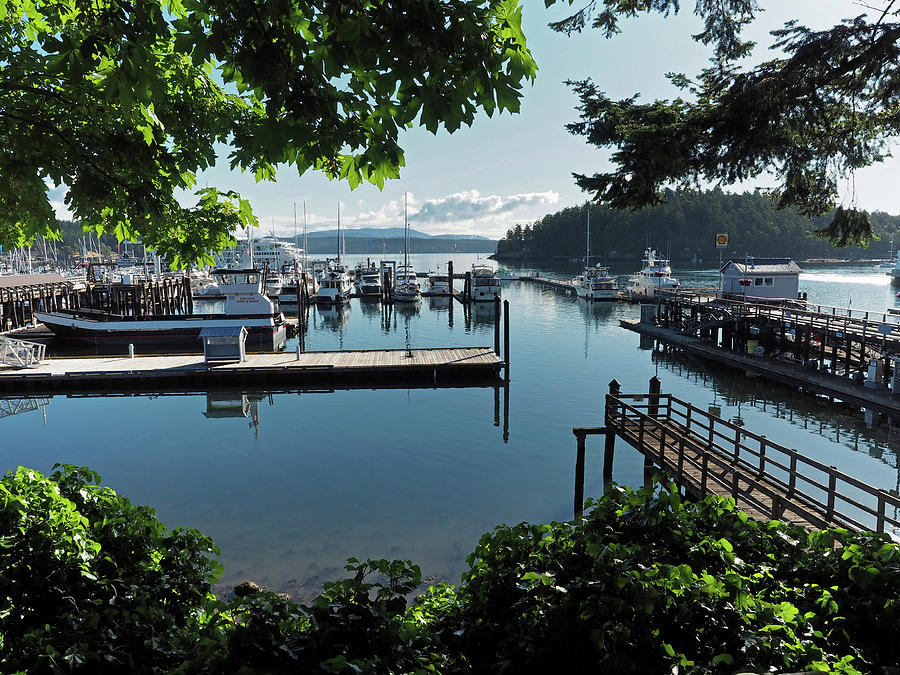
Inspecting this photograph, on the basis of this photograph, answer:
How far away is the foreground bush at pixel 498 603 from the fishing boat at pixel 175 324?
3570 centimetres

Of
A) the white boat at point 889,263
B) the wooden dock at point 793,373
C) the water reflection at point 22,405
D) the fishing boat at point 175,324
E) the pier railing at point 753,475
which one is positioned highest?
the white boat at point 889,263

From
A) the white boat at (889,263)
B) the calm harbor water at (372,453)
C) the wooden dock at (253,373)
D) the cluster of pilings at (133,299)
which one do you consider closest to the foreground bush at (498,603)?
the calm harbor water at (372,453)

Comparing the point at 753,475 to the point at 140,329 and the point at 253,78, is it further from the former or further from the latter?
the point at 140,329

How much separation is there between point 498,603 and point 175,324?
41.6 metres

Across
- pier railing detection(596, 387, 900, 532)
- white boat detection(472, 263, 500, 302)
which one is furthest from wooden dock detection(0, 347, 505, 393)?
white boat detection(472, 263, 500, 302)

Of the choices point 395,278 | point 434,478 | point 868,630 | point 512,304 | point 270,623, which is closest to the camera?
point 270,623

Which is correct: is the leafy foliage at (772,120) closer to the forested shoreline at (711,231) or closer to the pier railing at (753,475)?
the pier railing at (753,475)

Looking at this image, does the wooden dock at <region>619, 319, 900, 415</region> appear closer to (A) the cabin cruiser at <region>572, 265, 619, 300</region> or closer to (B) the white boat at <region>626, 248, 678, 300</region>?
(B) the white boat at <region>626, 248, 678, 300</region>

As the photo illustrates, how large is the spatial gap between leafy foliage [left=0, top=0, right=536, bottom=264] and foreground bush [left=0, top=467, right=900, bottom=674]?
2.49 meters

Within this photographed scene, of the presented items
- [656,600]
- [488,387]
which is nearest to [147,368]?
[488,387]

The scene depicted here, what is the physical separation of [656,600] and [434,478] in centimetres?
1470

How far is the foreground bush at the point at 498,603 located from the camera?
2943 millimetres

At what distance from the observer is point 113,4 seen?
3.16 meters

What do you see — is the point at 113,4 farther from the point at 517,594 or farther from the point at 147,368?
the point at 147,368
